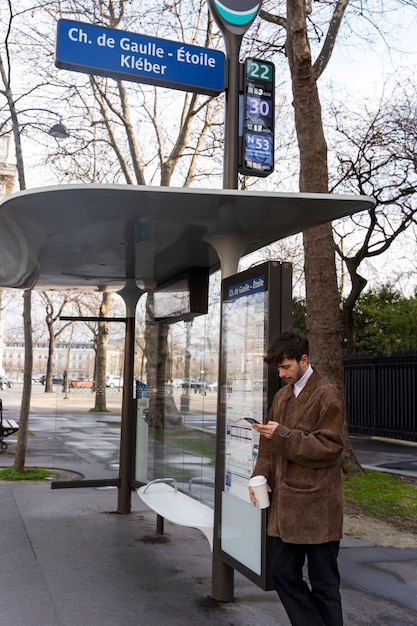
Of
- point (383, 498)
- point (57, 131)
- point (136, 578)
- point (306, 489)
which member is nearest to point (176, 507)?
point (136, 578)

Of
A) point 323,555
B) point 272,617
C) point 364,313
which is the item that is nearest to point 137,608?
point 272,617

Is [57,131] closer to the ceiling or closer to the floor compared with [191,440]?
closer to the ceiling

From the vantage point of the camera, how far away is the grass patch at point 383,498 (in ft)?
27.9

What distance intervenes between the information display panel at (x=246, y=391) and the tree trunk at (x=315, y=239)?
5800mm

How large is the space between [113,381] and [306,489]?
16.6 ft

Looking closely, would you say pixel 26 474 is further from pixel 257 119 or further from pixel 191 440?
pixel 257 119

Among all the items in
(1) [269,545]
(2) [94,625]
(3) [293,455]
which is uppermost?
(3) [293,455]

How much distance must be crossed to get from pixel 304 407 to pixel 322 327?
7.30m

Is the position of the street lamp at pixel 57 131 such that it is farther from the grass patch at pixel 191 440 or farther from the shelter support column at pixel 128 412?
the grass patch at pixel 191 440

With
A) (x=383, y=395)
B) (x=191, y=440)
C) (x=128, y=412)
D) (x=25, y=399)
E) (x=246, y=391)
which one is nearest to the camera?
(x=246, y=391)

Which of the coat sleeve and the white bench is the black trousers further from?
the white bench

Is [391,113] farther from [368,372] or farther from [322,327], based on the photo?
[322,327]

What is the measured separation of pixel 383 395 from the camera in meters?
19.8

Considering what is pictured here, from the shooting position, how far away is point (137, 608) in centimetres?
487
